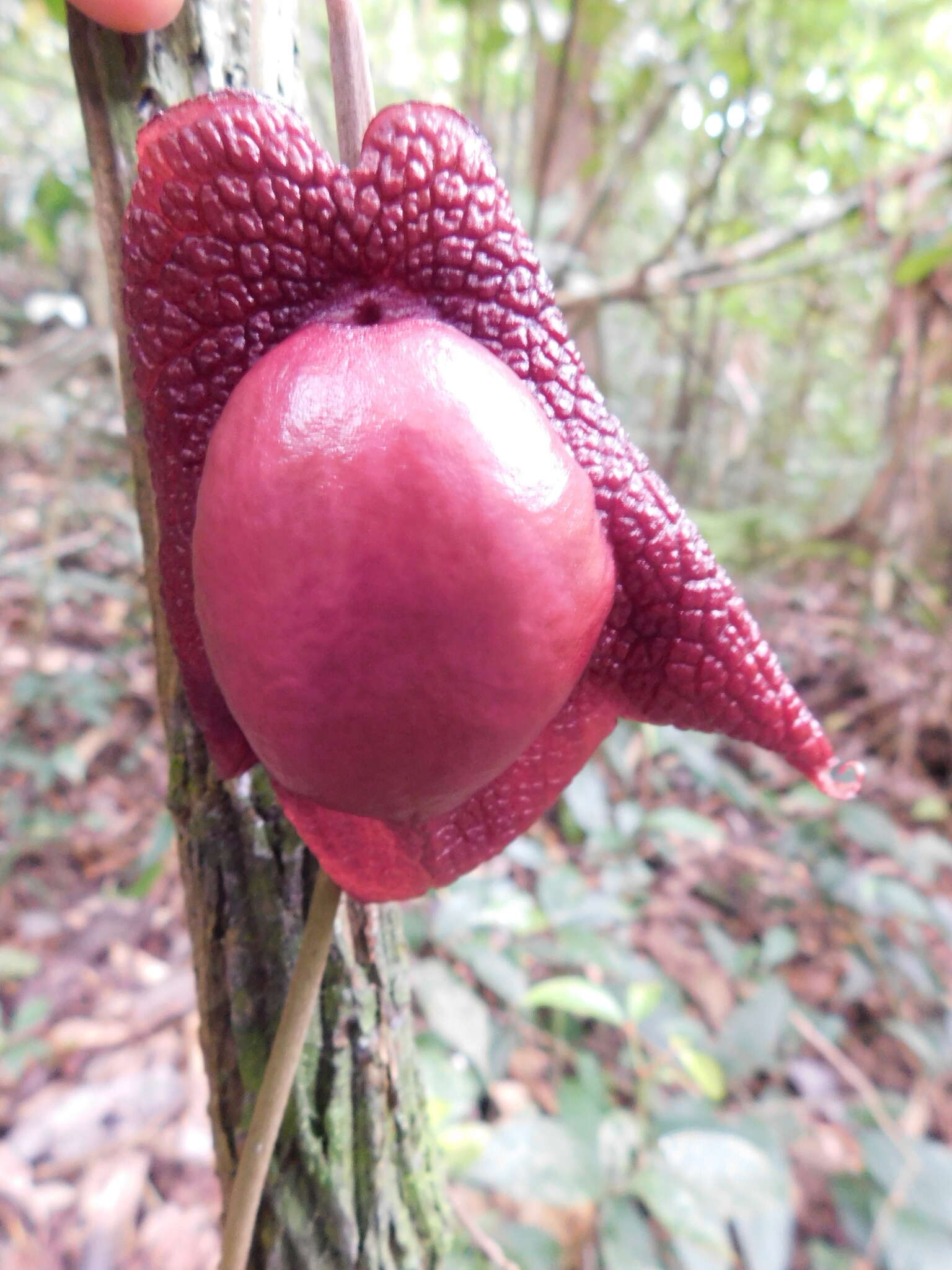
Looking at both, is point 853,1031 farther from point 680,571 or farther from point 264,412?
point 264,412

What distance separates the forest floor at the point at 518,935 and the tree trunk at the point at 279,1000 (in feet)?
0.72

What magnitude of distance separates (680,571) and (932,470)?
337 centimetres

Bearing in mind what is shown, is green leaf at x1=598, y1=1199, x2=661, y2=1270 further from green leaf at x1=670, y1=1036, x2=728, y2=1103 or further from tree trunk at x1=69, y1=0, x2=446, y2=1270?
tree trunk at x1=69, y1=0, x2=446, y2=1270

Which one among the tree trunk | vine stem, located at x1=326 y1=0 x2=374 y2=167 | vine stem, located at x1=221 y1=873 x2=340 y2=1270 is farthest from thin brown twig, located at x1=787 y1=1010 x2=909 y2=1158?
vine stem, located at x1=326 y1=0 x2=374 y2=167

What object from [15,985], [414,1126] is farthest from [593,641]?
[15,985]

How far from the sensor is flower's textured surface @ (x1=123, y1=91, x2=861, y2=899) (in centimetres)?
33

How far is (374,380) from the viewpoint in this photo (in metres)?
0.30

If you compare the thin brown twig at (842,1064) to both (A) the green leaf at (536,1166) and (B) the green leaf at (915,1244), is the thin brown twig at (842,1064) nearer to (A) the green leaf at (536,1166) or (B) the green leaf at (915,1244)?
(B) the green leaf at (915,1244)

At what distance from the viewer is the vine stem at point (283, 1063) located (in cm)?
40

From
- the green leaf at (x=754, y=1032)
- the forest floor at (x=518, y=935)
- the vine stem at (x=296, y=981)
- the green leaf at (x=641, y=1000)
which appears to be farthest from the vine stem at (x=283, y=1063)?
the green leaf at (x=754, y=1032)

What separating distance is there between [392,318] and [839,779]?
325mm

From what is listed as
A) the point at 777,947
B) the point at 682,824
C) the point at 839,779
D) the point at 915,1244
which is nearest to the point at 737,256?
the point at 682,824

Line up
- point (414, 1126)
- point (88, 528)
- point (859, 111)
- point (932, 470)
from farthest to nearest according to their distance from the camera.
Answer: point (932, 470) → point (88, 528) → point (859, 111) → point (414, 1126)

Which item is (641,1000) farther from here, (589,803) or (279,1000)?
(279,1000)
